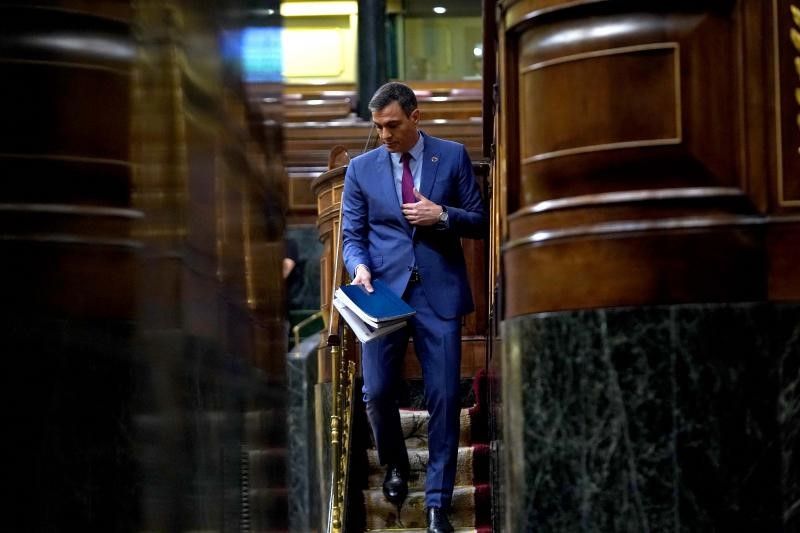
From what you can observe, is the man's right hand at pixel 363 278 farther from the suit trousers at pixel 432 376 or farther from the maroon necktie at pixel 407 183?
the maroon necktie at pixel 407 183

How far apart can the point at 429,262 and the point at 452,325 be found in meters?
0.25

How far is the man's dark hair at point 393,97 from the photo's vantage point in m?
4.43

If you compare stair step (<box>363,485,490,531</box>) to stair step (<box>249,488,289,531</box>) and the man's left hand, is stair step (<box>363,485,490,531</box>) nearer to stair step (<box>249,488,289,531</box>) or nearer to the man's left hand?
the man's left hand

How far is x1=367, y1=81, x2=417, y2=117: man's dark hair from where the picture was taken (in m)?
4.43

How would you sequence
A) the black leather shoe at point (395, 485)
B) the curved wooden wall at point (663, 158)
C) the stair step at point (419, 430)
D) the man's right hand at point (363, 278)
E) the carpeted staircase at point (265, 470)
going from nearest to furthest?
the carpeted staircase at point (265, 470) → the curved wooden wall at point (663, 158) → the man's right hand at point (363, 278) → the black leather shoe at point (395, 485) → the stair step at point (419, 430)

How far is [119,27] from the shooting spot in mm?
516

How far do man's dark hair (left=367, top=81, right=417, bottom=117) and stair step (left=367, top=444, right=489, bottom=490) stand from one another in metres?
1.68

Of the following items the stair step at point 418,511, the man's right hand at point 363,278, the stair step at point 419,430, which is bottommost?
the stair step at point 418,511

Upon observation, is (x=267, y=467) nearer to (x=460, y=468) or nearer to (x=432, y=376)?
(x=432, y=376)

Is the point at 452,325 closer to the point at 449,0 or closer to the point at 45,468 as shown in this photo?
the point at 45,468

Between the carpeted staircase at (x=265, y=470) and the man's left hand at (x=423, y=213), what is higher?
the man's left hand at (x=423, y=213)

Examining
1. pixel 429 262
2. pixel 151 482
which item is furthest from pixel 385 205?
pixel 151 482

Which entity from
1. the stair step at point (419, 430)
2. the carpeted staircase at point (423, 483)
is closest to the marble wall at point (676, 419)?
the carpeted staircase at point (423, 483)

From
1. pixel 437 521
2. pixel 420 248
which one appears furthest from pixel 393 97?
pixel 437 521
